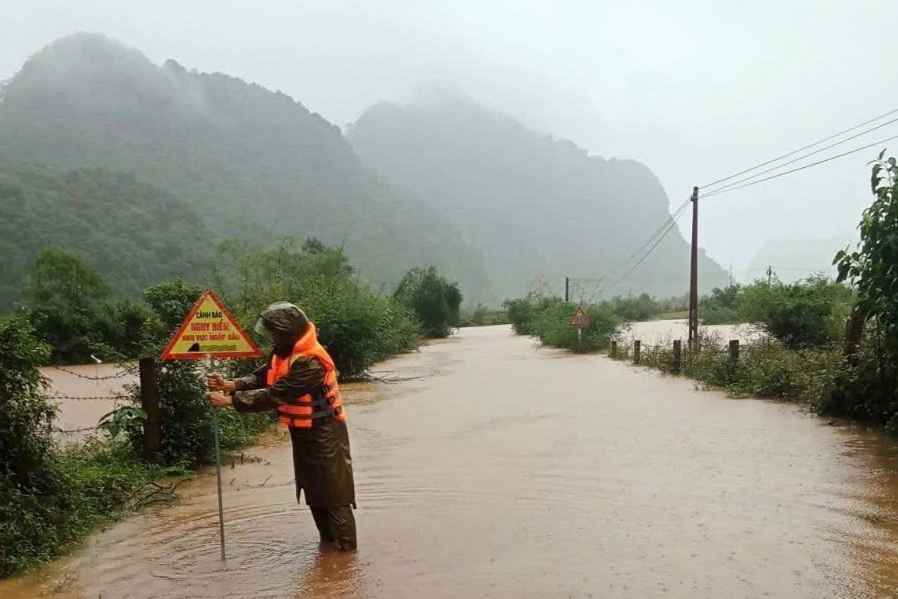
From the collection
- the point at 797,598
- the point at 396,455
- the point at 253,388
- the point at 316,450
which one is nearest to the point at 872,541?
the point at 797,598

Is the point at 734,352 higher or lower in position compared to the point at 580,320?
lower

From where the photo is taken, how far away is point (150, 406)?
29.4 feet

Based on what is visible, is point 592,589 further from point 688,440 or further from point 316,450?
point 688,440

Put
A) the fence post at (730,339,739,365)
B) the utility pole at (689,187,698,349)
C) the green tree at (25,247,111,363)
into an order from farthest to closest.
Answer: the green tree at (25,247,111,363)
the utility pole at (689,187,698,349)
the fence post at (730,339,739,365)

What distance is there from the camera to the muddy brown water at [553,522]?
5.49 metres

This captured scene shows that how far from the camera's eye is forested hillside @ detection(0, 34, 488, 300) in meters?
101

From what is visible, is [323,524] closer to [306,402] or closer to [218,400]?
[306,402]

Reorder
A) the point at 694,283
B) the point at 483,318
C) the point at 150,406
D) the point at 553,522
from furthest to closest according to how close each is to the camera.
→ the point at 483,318
the point at 694,283
the point at 150,406
the point at 553,522

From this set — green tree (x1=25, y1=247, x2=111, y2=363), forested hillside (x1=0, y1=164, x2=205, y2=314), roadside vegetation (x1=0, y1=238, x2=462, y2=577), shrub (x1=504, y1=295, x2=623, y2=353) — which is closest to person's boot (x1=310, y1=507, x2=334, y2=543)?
roadside vegetation (x1=0, y1=238, x2=462, y2=577)

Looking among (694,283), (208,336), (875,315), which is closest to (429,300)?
(694,283)

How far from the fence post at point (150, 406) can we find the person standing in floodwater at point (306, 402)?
335 cm

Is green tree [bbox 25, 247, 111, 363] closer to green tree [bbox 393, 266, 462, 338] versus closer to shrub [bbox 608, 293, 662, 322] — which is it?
green tree [bbox 393, 266, 462, 338]

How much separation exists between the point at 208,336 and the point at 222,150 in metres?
121

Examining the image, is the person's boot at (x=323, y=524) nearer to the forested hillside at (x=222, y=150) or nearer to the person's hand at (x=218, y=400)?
the person's hand at (x=218, y=400)
